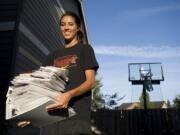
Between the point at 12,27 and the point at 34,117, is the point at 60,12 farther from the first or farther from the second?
the point at 34,117

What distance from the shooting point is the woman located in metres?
2.56

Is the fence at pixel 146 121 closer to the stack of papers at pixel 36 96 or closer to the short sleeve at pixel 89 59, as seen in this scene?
the short sleeve at pixel 89 59

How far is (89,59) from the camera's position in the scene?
266 cm

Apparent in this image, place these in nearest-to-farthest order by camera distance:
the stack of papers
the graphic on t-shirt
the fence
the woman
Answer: the stack of papers → the woman → the graphic on t-shirt → the fence

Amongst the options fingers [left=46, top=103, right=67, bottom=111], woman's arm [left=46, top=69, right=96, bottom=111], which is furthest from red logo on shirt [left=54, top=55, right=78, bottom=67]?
fingers [left=46, top=103, right=67, bottom=111]

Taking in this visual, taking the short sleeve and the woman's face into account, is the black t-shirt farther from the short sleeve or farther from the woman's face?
the woman's face

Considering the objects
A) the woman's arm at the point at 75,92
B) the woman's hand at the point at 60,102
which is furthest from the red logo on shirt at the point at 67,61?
the woman's hand at the point at 60,102

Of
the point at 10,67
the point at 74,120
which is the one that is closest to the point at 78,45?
the point at 74,120

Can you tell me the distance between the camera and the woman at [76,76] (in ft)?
8.41

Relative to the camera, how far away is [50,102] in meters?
2.15

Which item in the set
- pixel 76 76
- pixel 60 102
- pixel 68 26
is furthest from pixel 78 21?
pixel 60 102

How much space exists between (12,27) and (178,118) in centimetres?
1145

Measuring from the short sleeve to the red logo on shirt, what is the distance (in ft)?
0.29

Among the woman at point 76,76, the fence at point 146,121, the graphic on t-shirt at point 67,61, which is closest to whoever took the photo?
the woman at point 76,76
